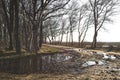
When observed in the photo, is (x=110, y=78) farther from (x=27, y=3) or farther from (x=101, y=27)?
(x=101, y=27)

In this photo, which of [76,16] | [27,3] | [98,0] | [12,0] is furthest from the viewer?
[76,16]

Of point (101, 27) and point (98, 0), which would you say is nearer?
point (98, 0)

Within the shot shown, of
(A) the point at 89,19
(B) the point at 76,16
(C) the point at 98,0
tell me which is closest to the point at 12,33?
(C) the point at 98,0

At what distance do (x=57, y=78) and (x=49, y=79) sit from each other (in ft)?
1.77

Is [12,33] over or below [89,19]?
below

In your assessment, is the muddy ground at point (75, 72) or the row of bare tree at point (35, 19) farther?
the row of bare tree at point (35, 19)

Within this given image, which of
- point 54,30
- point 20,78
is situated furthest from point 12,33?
point 54,30

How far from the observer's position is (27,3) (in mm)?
27969

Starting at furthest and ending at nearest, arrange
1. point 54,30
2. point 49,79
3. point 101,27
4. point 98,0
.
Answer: point 54,30 → point 101,27 → point 98,0 → point 49,79

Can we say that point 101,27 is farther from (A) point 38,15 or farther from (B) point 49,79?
(B) point 49,79

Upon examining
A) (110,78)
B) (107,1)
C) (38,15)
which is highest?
(107,1)

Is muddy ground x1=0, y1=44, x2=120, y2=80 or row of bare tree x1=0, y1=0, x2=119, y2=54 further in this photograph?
row of bare tree x1=0, y1=0, x2=119, y2=54

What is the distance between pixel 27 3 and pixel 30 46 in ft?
20.4

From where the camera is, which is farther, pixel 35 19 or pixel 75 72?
pixel 35 19
